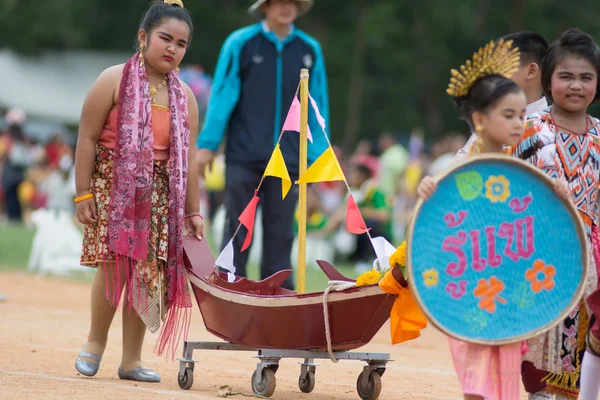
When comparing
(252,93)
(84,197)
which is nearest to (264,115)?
(252,93)

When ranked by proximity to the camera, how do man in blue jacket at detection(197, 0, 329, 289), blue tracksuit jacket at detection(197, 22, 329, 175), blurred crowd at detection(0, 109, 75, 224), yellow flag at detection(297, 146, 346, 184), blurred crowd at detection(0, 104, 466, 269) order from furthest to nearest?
blurred crowd at detection(0, 109, 75, 224)
blurred crowd at detection(0, 104, 466, 269)
blue tracksuit jacket at detection(197, 22, 329, 175)
man in blue jacket at detection(197, 0, 329, 289)
yellow flag at detection(297, 146, 346, 184)

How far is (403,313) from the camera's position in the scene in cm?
531

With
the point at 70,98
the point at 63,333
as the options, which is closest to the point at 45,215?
the point at 63,333

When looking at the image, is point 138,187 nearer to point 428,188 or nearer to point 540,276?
point 428,188

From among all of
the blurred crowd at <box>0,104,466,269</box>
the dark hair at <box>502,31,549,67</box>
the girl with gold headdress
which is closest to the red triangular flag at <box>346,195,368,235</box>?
the dark hair at <box>502,31,549,67</box>

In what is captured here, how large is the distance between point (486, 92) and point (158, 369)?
9.85 feet

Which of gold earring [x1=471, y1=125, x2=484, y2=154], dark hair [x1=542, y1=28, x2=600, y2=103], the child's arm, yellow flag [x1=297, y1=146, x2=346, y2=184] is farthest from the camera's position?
yellow flag [x1=297, y1=146, x2=346, y2=184]

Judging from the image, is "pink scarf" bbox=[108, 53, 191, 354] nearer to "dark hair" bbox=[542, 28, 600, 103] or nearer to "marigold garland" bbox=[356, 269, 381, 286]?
"marigold garland" bbox=[356, 269, 381, 286]

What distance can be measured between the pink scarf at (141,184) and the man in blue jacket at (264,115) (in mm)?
1727

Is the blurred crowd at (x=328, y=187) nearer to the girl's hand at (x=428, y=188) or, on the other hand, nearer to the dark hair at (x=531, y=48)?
the dark hair at (x=531, y=48)

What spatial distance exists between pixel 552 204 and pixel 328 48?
1460 inches

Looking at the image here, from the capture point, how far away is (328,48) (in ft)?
136

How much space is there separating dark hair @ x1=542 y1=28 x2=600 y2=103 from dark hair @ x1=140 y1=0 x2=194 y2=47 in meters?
1.93

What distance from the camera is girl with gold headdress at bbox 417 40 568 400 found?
4.80 m
